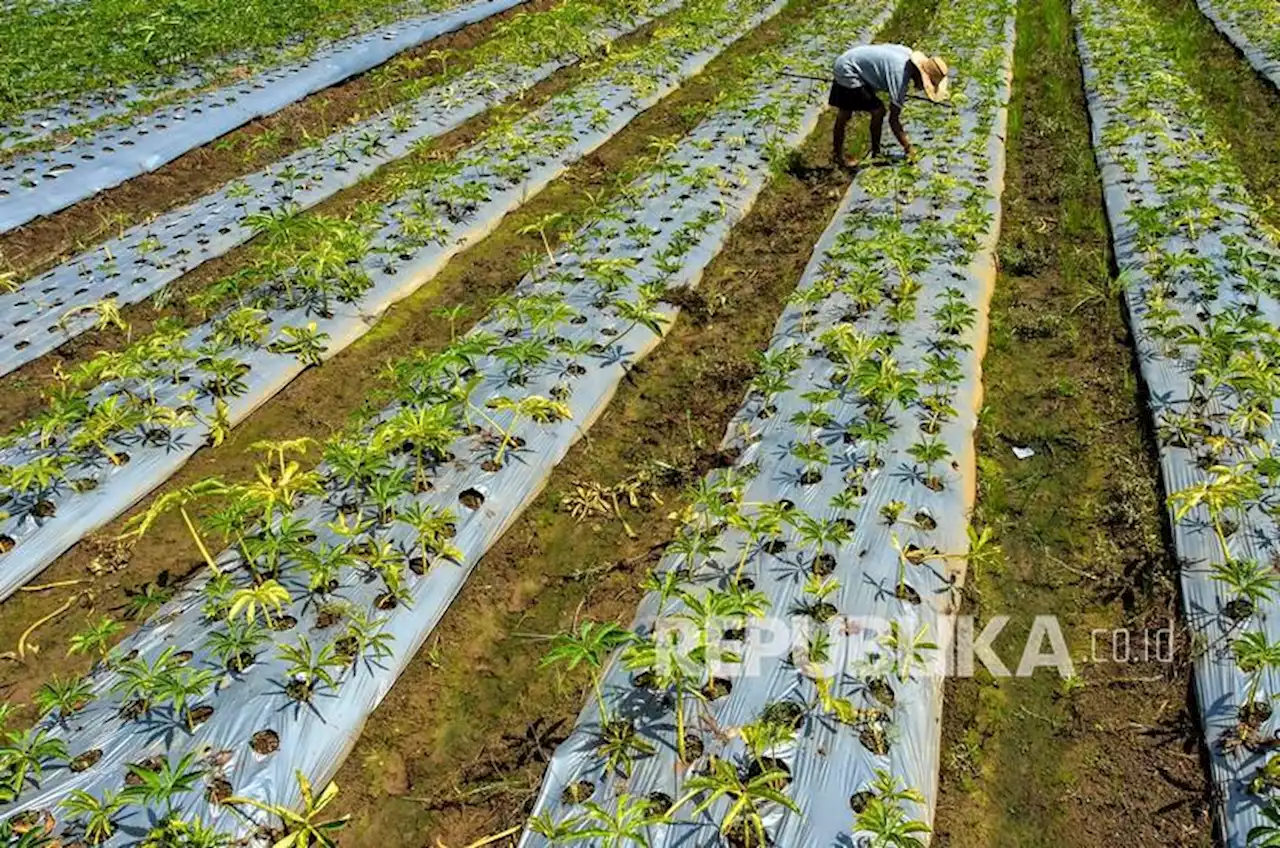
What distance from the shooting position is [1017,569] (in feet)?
10.8

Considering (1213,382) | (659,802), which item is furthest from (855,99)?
(659,802)

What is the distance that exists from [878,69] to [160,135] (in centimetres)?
614

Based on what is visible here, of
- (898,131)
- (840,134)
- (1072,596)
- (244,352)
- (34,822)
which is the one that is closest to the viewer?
(34,822)

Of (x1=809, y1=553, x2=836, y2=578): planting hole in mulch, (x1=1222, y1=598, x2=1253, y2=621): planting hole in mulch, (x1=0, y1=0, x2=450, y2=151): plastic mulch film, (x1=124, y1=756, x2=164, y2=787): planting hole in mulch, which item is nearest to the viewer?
(x1=124, y1=756, x2=164, y2=787): planting hole in mulch

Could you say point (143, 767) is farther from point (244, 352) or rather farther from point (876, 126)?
point (876, 126)

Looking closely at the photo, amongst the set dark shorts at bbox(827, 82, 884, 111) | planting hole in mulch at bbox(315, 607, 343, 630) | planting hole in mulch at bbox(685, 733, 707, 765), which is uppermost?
dark shorts at bbox(827, 82, 884, 111)

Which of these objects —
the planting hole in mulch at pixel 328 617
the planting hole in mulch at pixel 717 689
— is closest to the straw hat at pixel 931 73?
the planting hole in mulch at pixel 717 689

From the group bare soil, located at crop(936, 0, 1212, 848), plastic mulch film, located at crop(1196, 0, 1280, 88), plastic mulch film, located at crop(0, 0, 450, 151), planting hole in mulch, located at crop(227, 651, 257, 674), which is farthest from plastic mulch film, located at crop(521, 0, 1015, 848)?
plastic mulch film, located at crop(0, 0, 450, 151)

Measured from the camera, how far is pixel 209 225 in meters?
5.88

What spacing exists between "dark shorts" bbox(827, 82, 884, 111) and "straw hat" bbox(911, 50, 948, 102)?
1.14ft

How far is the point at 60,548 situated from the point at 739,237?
168 inches

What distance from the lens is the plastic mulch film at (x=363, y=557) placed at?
99.3 inches

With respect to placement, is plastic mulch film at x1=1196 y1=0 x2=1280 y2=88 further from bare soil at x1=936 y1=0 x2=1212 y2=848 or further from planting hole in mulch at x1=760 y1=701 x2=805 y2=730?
planting hole in mulch at x1=760 y1=701 x2=805 y2=730

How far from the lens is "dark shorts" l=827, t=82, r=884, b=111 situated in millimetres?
6270
